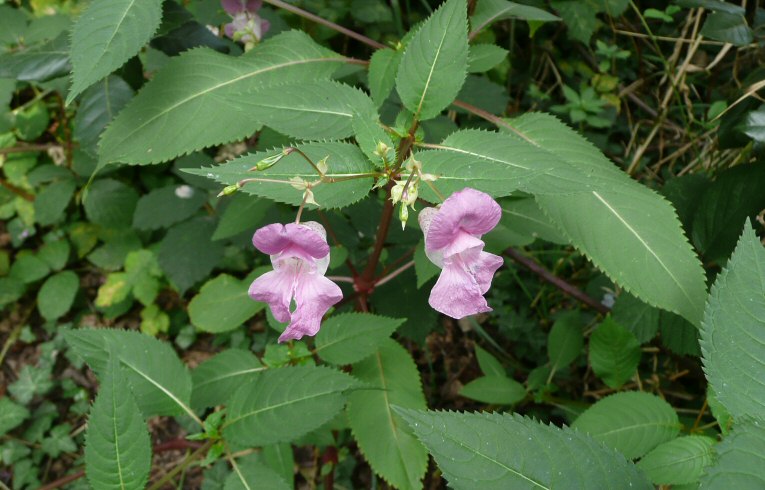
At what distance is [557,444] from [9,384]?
3.04 m

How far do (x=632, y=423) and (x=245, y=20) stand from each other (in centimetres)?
188

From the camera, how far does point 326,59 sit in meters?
1.84

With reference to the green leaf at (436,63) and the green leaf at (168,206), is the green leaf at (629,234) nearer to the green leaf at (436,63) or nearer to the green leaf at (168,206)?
the green leaf at (436,63)

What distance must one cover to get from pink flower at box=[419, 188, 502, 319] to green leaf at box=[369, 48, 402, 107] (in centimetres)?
56

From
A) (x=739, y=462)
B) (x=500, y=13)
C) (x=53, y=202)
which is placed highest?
(x=500, y=13)

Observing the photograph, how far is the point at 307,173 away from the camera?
119 cm

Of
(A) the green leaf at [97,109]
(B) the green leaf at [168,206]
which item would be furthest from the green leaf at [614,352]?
(A) the green leaf at [97,109]

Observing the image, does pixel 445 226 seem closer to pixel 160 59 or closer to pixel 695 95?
pixel 160 59

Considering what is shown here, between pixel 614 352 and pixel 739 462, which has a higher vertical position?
pixel 739 462

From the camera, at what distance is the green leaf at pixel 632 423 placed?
164 centimetres

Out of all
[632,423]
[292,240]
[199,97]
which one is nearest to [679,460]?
[632,423]

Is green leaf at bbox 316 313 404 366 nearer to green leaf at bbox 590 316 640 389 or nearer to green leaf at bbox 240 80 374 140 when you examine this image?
A: green leaf at bbox 240 80 374 140

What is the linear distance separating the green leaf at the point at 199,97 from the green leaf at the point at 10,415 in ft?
5.93

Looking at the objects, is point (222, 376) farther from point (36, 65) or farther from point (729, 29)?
point (729, 29)
